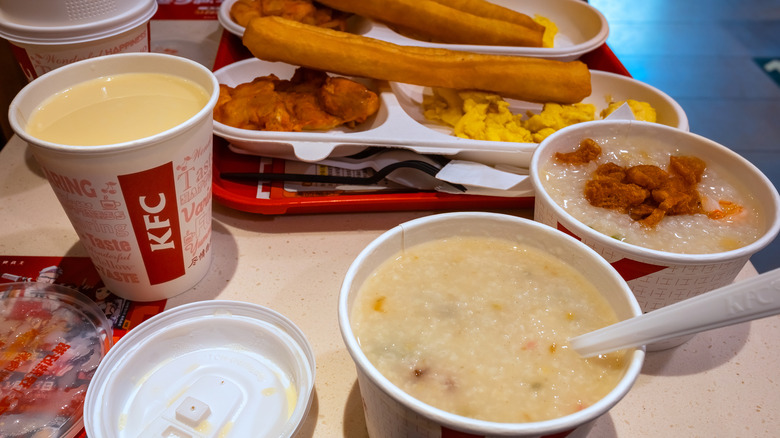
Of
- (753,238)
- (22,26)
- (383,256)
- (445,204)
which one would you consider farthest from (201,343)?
(753,238)

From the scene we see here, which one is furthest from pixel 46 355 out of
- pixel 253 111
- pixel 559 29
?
pixel 559 29

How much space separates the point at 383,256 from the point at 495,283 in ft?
0.62

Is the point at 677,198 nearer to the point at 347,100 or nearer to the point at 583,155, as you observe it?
the point at 583,155

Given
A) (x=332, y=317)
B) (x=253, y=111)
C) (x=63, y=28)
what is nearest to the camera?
(x=332, y=317)

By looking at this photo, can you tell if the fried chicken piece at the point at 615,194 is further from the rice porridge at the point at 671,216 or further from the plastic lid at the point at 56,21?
the plastic lid at the point at 56,21

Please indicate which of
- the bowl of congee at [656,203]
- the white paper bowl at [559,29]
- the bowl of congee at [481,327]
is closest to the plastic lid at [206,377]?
Answer: the bowl of congee at [481,327]

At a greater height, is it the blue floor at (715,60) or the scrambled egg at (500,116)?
the scrambled egg at (500,116)

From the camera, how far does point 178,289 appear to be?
1.18 meters

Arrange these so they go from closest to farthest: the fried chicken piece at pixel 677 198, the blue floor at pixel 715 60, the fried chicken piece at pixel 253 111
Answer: the fried chicken piece at pixel 677 198, the fried chicken piece at pixel 253 111, the blue floor at pixel 715 60

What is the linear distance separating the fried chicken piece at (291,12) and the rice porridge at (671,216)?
3.67 feet

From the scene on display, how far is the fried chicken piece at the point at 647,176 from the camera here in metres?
1.14

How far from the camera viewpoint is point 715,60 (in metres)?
3.55

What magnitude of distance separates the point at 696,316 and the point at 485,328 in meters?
0.29

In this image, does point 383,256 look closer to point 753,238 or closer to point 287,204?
point 287,204
